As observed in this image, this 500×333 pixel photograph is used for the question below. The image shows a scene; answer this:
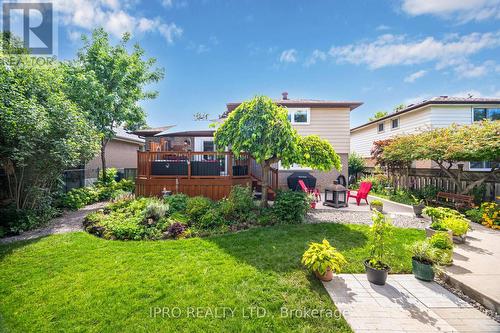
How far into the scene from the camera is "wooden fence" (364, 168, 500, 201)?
8.12 m

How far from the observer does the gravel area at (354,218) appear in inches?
273

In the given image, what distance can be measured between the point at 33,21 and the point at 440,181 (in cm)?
1906

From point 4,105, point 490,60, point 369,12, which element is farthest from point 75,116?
point 490,60

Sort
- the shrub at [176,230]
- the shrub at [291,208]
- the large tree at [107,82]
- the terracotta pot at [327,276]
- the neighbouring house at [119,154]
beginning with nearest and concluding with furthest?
the terracotta pot at [327,276] < the shrub at [176,230] < the shrub at [291,208] < the large tree at [107,82] < the neighbouring house at [119,154]

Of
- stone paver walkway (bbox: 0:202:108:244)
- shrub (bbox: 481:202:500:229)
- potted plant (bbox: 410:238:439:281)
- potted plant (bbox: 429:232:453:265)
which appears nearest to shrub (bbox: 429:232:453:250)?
potted plant (bbox: 429:232:453:265)

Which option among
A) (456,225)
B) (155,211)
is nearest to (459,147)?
(456,225)

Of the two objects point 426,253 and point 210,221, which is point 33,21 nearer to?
point 210,221

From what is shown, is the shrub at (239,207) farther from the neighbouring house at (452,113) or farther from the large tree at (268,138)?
the neighbouring house at (452,113)

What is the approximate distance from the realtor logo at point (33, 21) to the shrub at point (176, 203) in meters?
8.24

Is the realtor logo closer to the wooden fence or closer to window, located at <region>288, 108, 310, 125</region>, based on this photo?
window, located at <region>288, 108, 310, 125</region>

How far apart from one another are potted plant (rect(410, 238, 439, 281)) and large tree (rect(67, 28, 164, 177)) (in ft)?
46.8

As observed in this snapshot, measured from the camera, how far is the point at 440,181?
33.4 ft

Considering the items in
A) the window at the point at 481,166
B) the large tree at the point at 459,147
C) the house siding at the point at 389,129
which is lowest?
the window at the point at 481,166

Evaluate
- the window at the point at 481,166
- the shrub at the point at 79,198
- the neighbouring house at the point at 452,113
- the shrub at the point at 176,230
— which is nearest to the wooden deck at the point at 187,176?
the shrub at the point at 79,198
